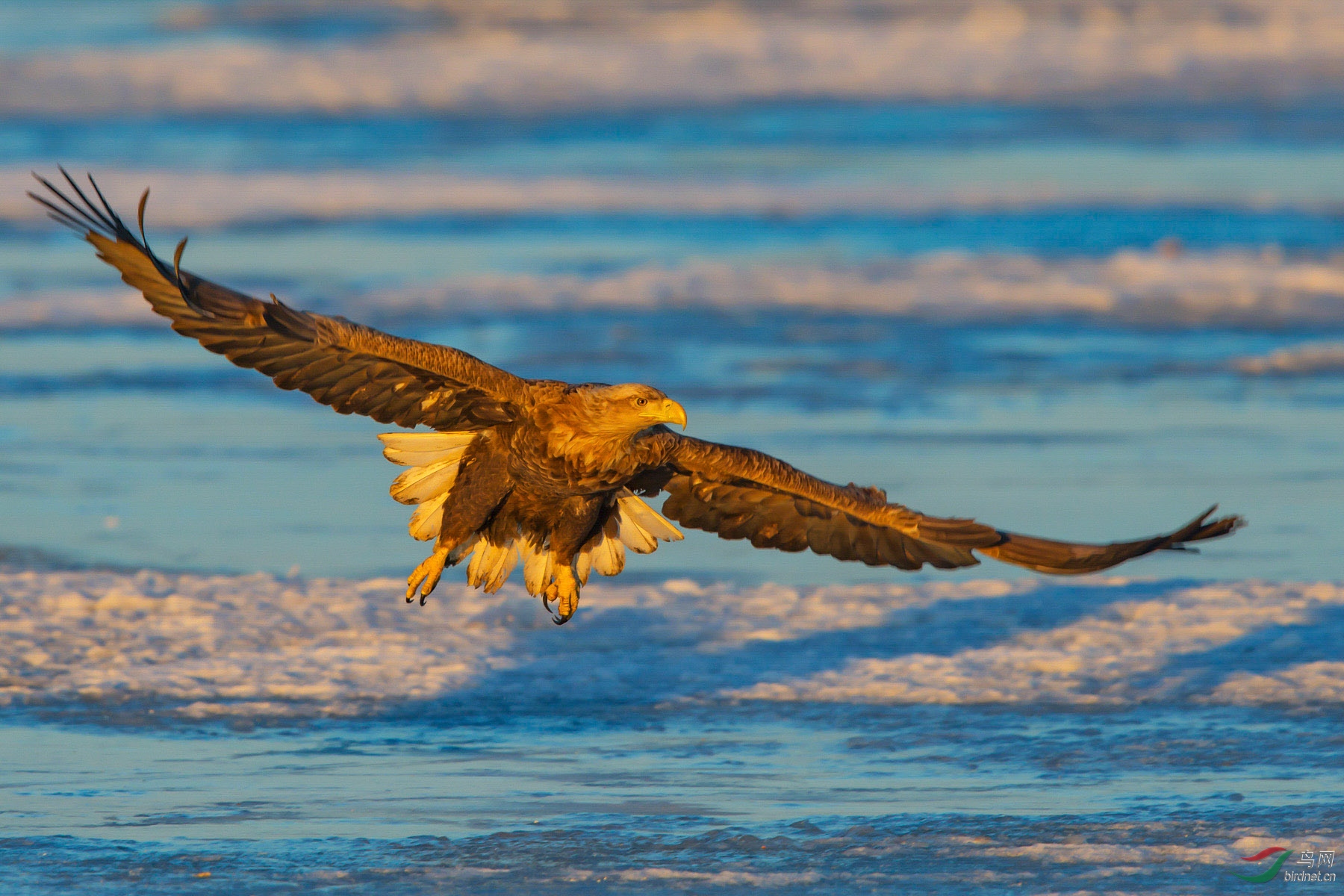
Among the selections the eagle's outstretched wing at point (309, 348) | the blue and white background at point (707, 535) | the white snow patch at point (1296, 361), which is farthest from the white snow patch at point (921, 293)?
the eagle's outstretched wing at point (309, 348)

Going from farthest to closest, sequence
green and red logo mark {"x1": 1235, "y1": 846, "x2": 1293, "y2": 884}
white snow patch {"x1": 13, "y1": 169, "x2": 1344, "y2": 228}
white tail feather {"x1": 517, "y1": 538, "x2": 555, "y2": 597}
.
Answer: white snow patch {"x1": 13, "y1": 169, "x2": 1344, "y2": 228}, white tail feather {"x1": 517, "y1": 538, "x2": 555, "y2": 597}, green and red logo mark {"x1": 1235, "y1": 846, "x2": 1293, "y2": 884}

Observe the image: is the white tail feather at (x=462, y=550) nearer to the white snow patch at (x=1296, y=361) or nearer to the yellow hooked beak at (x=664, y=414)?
the yellow hooked beak at (x=664, y=414)

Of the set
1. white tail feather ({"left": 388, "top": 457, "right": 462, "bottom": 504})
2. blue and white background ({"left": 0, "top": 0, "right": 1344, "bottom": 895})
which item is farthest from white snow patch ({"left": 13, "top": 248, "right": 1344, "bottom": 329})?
white tail feather ({"left": 388, "top": 457, "right": 462, "bottom": 504})

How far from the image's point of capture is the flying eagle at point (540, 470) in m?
5.66

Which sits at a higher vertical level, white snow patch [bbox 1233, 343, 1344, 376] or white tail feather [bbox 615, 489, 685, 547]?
white snow patch [bbox 1233, 343, 1344, 376]

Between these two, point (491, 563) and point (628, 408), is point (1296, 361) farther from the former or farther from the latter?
point (628, 408)

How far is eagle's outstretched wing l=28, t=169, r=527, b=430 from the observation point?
5.62 metres

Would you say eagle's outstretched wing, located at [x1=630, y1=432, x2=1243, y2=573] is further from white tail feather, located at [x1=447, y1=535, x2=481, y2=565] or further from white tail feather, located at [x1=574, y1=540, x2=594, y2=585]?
white tail feather, located at [x1=447, y1=535, x2=481, y2=565]

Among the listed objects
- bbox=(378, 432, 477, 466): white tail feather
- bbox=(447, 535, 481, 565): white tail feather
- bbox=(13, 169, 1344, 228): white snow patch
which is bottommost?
bbox=(447, 535, 481, 565): white tail feather

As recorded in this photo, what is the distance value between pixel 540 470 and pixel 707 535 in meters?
3.15

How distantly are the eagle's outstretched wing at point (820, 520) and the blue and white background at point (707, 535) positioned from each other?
0.62 m

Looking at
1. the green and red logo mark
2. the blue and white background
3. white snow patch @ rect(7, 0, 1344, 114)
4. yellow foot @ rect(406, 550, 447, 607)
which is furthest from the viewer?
white snow patch @ rect(7, 0, 1344, 114)

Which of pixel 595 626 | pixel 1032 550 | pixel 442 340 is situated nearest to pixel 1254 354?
pixel 442 340

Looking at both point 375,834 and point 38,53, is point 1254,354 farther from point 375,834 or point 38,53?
point 38,53
